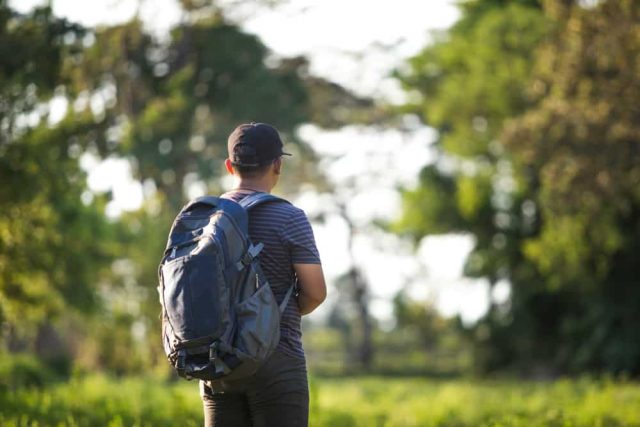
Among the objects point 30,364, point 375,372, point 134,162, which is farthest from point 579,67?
point 375,372

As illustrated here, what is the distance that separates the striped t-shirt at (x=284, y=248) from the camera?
13.8 ft

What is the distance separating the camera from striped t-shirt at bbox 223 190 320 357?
165 inches

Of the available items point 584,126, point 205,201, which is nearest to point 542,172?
point 584,126

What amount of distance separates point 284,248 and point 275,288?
171mm

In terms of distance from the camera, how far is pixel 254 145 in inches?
168

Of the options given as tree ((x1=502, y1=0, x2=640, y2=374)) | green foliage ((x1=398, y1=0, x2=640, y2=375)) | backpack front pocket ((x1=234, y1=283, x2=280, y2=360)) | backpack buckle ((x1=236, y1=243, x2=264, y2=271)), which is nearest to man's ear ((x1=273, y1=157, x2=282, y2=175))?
backpack buckle ((x1=236, y1=243, x2=264, y2=271))

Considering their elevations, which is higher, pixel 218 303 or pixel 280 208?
pixel 280 208

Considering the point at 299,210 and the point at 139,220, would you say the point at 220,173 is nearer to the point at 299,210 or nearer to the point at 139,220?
the point at 139,220

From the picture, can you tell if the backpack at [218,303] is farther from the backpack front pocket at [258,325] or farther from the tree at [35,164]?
the tree at [35,164]

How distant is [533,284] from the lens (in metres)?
33.7

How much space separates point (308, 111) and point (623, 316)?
46.9 feet

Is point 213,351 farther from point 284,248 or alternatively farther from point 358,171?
point 358,171

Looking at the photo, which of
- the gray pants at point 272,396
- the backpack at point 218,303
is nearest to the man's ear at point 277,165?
the backpack at point 218,303

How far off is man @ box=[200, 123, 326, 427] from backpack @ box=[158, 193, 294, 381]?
0.10 meters
